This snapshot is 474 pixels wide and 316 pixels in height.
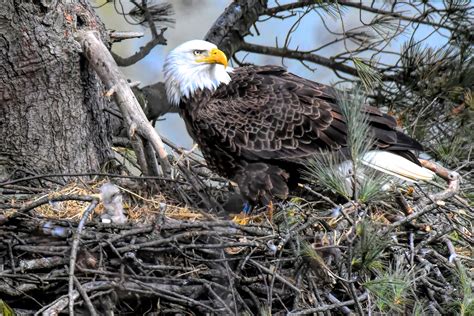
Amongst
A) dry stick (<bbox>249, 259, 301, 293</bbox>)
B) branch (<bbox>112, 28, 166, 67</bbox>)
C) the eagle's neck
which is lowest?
dry stick (<bbox>249, 259, 301, 293</bbox>)

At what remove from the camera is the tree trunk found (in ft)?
15.5

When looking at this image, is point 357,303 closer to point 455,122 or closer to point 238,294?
point 238,294

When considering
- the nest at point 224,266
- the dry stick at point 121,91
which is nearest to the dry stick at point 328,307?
the nest at point 224,266

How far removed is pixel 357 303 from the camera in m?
3.55

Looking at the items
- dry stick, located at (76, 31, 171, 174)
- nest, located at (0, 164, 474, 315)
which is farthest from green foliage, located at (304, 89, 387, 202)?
dry stick, located at (76, 31, 171, 174)

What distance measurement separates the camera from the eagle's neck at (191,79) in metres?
5.25

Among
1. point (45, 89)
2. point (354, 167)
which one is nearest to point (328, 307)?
point (354, 167)

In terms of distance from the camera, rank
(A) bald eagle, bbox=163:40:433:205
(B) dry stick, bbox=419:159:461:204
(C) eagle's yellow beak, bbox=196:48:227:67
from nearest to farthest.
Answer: (B) dry stick, bbox=419:159:461:204 < (A) bald eagle, bbox=163:40:433:205 < (C) eagle's yellow beak, bbox=196:48:227:67

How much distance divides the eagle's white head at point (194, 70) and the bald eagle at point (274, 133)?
4cm

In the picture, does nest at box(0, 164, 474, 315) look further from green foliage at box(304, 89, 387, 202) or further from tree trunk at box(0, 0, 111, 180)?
tree trunk at box(0, 0, 111, 180)

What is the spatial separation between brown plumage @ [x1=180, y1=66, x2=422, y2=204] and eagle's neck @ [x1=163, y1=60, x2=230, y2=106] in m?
0.14

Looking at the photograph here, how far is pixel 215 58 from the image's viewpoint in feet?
17.1

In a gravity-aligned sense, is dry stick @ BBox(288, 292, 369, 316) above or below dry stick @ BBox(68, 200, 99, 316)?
below

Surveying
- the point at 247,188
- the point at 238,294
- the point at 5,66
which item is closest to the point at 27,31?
the point at 5,66
